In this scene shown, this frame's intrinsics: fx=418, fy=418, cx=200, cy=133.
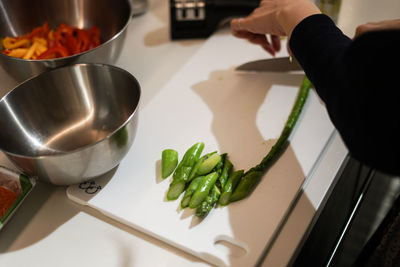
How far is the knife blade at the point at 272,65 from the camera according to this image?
4.46 feet

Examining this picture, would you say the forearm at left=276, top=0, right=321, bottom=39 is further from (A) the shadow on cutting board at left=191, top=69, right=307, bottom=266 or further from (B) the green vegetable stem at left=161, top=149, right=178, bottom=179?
(B) the green vegetable stem at left=161, top=149, right=178, bottom=179

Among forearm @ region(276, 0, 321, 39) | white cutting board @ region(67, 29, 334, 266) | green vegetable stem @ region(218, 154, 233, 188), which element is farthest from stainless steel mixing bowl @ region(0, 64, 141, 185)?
forearm @ region(276, 0, 321, 39)

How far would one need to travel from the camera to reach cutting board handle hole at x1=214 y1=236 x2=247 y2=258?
928 millimetres

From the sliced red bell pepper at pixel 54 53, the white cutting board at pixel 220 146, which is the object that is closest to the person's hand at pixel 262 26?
the white cutting board at pixel 220 146

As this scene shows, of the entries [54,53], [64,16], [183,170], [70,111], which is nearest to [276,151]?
[183,170]

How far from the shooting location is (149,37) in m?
1.61

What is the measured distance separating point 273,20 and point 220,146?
0.38 metres

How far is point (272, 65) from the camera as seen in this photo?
1374mm

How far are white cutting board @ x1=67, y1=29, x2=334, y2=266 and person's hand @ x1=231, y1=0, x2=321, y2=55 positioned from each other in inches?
4.9

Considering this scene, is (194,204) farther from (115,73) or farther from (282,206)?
(115,73)

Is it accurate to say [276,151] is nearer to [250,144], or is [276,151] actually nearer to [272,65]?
[250,144]

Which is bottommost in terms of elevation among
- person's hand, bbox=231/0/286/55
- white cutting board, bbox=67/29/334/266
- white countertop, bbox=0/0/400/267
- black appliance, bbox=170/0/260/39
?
white countertop, bbox=0/0/400/267

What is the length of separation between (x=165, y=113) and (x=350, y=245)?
2.88ft

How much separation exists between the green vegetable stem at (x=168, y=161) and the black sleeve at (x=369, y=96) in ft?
1.44
